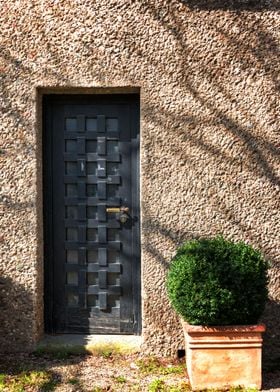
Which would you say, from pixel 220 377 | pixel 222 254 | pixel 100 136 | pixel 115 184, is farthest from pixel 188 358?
pixel 100 136

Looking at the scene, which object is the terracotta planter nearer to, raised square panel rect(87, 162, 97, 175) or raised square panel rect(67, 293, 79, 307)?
raised square panel rect(67, 293, 79, 307)

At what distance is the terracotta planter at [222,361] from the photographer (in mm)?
4012

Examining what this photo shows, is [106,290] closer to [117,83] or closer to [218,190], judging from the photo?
[218,190]

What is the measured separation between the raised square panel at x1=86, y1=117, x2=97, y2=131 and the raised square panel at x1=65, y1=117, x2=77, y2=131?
0.36 ft

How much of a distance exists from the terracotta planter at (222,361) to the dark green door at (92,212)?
964 mm

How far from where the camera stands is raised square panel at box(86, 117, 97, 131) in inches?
191

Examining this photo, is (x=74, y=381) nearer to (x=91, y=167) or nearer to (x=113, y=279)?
(x=113, y=279)

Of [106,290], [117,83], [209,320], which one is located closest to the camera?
[209,320]

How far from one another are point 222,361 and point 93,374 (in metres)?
1.04

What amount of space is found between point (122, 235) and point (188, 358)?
47.8 inches

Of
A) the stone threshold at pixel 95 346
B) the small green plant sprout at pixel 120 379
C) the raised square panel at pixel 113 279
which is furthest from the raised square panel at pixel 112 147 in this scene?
the small green plant sprout at pixel 120 379

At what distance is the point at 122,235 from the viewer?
4.86m

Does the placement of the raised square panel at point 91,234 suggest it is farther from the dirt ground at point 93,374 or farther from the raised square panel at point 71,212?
the dirt ground at point 93,374

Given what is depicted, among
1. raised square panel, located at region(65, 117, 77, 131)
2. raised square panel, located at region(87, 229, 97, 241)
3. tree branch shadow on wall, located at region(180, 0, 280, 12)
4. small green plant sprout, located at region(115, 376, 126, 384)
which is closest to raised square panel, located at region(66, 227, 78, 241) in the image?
raised square panel, located at region(87, 229, 97, 241)
